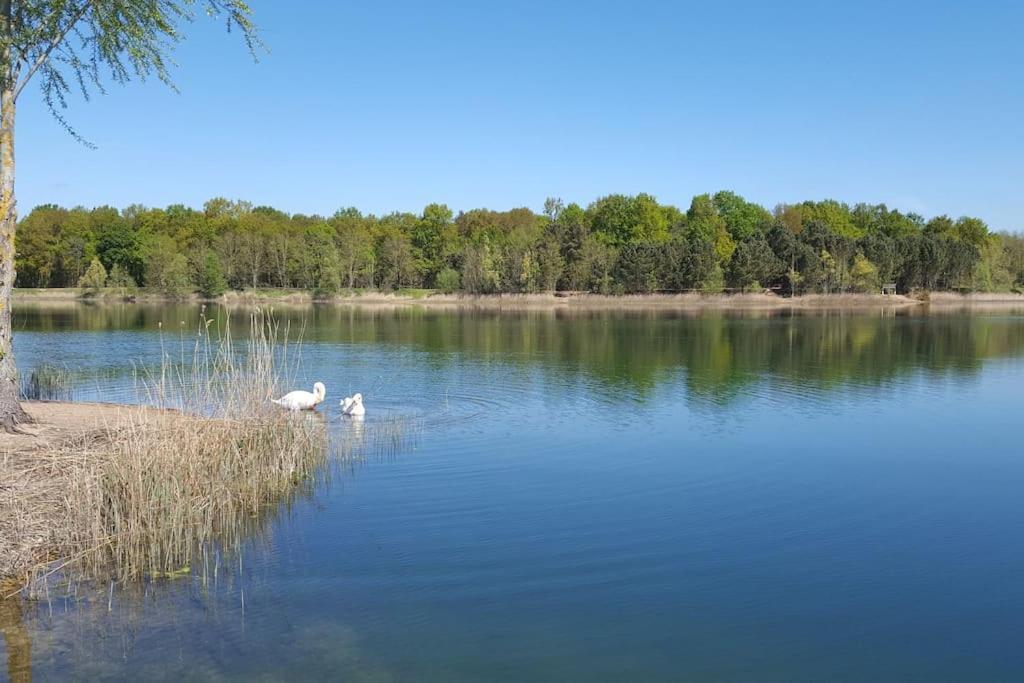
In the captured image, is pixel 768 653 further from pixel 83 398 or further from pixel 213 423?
pixel 83 398

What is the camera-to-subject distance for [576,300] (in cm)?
9312

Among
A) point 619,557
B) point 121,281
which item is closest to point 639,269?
point 121,281

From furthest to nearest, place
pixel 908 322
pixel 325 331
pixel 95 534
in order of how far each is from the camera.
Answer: pixel 908 322
pixel 325 331
pixel 95 534

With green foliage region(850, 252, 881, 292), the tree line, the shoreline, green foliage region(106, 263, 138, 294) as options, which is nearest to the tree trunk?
the shoreline

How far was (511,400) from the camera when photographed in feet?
69.6

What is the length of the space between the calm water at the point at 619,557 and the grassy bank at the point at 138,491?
0.66 meters

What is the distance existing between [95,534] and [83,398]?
12641mm

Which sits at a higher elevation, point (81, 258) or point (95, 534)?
point (81, 258)

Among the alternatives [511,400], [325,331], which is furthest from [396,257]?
[511,400]

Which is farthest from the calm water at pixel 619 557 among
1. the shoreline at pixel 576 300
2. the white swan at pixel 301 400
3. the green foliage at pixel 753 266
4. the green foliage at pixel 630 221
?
the green foliage at pixel 630 221

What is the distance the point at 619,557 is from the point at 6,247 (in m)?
10.0

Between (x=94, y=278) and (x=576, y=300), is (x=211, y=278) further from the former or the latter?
(x=576, y=300)

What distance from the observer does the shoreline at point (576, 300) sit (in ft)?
288

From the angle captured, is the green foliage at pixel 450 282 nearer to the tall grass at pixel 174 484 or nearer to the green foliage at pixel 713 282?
the green foliage at pixel 713 282
